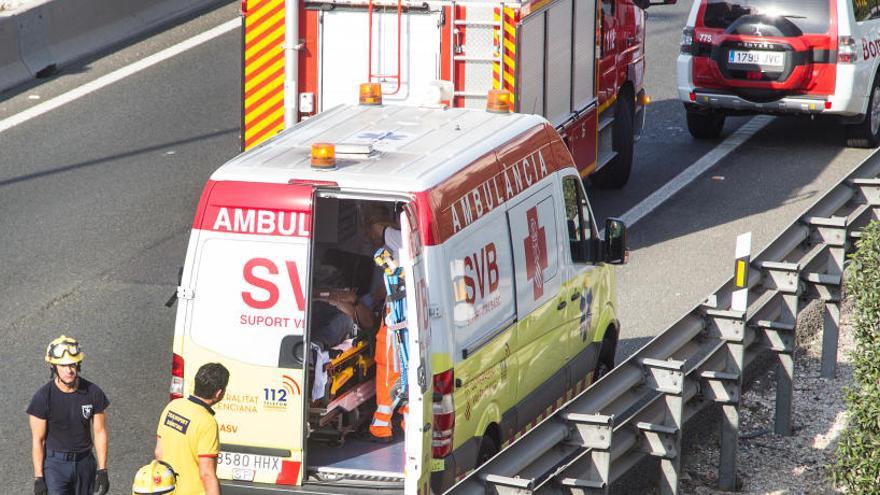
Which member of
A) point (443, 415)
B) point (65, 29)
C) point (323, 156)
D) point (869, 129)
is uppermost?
point (323, 156)

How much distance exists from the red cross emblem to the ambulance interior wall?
0.85 meters

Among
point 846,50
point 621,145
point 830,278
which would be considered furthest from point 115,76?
point 830,278

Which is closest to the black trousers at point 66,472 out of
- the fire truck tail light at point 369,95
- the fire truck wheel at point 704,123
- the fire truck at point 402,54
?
the fire truck tail light at point 369,95

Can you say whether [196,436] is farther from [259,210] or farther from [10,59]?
[10,59]

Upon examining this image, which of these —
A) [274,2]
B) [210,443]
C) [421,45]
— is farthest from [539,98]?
[210,443]

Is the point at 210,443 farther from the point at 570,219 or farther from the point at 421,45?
the point at 421,45

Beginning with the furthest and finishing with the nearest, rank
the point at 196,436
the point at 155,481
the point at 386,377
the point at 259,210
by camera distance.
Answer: the point at 386,377, the point at 259,210, the point at 196,436, the point at 155,481

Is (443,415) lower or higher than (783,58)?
lower

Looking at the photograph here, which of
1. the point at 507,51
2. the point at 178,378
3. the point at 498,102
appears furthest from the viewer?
the point at 507,51

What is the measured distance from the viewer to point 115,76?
19391 mm

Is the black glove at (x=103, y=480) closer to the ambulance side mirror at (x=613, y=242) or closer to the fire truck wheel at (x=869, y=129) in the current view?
the ambulance side mirror at (x=613, y=242)

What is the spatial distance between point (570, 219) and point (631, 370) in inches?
63.4

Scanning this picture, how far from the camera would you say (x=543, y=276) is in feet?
32.9

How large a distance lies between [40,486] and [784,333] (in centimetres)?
500
